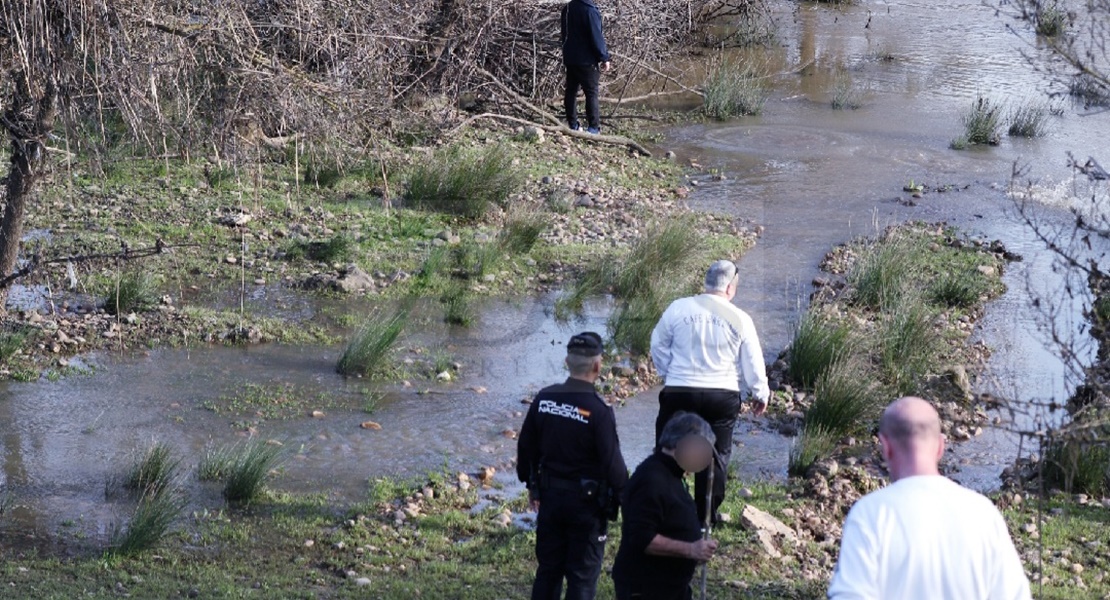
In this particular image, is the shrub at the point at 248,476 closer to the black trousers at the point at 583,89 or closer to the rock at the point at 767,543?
the rock at the point at 767,543

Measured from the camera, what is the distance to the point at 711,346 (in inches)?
260

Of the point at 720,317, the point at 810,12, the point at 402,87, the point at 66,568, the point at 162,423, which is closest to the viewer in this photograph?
the point at 66,568

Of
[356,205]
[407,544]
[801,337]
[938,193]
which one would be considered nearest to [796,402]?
[801,337]

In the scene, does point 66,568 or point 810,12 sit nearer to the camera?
point 66,568

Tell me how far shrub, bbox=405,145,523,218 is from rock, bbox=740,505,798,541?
6406 millimetres

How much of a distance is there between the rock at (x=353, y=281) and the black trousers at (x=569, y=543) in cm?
552

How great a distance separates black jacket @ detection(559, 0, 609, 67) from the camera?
15141 mm

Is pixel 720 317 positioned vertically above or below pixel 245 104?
below

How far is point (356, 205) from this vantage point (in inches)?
504

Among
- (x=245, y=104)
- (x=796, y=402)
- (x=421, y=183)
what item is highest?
(x=245, y=104)

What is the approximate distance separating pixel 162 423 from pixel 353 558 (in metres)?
2.32

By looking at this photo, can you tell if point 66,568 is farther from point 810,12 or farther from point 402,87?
point 810,12

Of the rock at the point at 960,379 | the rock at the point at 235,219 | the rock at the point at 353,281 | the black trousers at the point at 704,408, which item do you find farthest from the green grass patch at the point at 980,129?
the black trousers at the point at 704,408

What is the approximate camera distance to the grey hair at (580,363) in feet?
17.9
